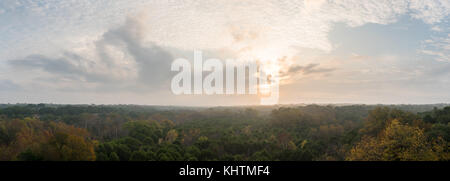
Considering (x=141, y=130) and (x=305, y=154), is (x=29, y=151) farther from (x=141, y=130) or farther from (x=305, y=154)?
(x=305, y=154)

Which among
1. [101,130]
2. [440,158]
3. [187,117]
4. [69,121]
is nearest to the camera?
[440,158]

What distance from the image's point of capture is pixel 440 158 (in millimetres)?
24281

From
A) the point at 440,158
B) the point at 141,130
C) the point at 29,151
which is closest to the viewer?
the point at 440,158

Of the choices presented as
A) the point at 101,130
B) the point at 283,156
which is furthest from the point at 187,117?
the point at 283,156

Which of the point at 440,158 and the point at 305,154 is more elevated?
the point at 440,158

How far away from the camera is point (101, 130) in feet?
282

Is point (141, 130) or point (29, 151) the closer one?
point (29, 151)
